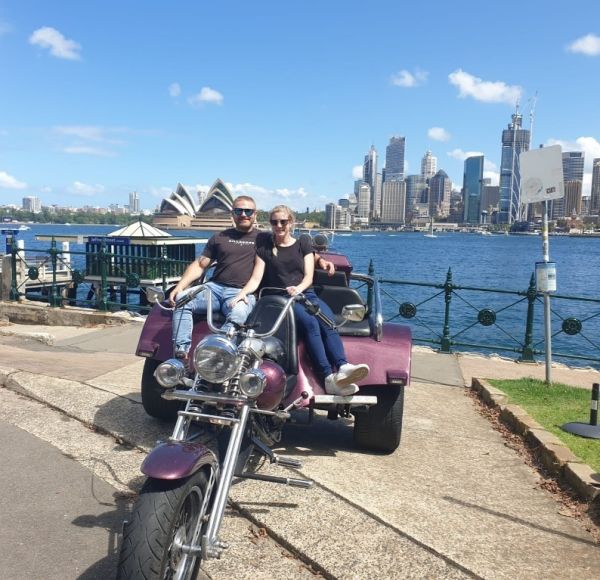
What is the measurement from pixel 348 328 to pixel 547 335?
335 cm

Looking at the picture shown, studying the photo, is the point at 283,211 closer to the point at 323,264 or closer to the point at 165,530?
the point at 323,264

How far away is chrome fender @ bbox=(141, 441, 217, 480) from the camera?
8.43ft

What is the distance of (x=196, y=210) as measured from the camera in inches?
3078

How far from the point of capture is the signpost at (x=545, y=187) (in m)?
7.02

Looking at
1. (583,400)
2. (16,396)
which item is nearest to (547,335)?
(583,400)

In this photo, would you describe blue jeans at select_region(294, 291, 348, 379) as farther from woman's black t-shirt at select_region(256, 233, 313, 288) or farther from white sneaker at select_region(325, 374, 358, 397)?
woman's black t-shirt at select_region(256, 233, 313, 288)

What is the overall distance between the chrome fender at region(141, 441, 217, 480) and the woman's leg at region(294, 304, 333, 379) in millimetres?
1611

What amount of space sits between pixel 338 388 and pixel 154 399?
1716mm

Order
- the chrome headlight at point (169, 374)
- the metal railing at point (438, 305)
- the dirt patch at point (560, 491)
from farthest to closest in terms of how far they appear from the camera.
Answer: the metal railing at point (438, 305), the dirt patch at point (560, 491), the chrome headlight at point (169, 374)

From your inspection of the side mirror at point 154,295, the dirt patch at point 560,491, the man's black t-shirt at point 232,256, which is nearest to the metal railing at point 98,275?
the man's black t-shirt at point 232,256

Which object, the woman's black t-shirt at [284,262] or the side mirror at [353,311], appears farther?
the woman's black t-shirt at [284,262]

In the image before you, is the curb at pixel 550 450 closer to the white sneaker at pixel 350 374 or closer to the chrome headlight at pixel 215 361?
the white sneaker at pixel 350 374

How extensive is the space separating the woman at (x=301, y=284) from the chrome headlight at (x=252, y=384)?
1.04 meters

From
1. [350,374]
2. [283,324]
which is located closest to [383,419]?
[350,374]
